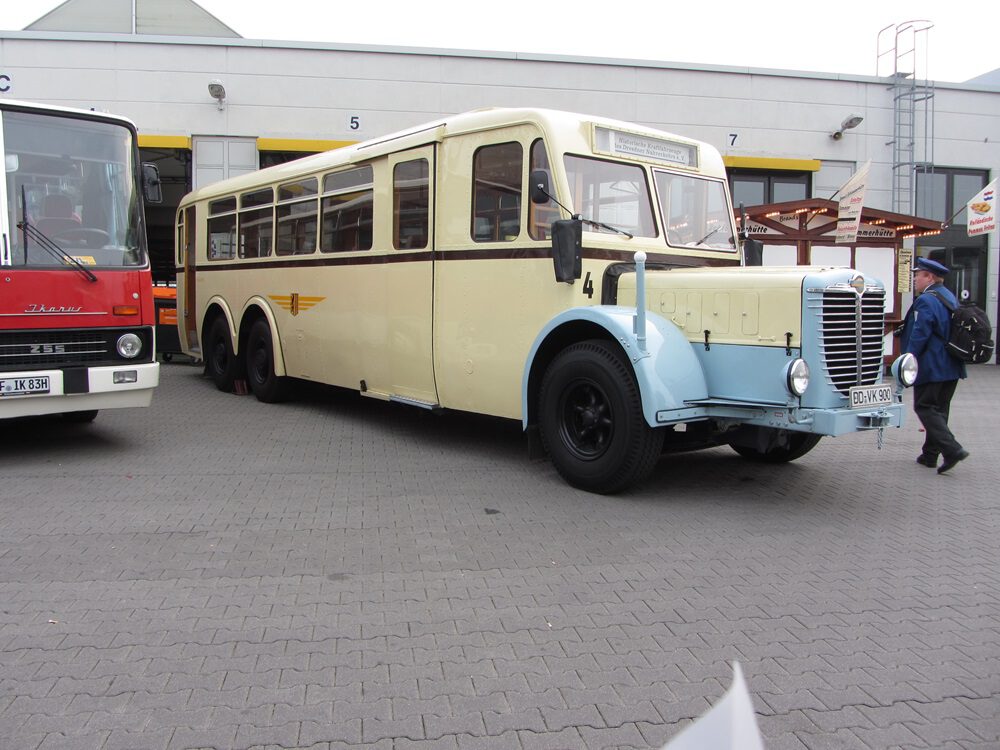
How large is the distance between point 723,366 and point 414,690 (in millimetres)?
3365

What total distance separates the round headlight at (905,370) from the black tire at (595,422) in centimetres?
192

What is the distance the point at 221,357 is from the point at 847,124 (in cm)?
1341

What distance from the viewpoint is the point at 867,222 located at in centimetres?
1495

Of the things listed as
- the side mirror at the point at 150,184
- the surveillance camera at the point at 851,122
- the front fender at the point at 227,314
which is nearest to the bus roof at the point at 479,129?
the side mirror at the point at 150,184

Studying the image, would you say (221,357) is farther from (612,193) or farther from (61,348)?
(612,193)

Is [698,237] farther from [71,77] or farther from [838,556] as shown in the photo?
[71,77]

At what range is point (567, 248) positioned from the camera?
19.8 feet

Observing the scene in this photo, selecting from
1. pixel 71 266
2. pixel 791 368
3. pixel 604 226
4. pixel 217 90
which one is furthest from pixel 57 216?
pixel 217 90

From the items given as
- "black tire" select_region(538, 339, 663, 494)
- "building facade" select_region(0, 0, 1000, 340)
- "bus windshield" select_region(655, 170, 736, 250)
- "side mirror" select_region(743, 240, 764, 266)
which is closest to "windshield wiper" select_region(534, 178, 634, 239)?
"bus windshield" select_region(655, 170, 736, 250)

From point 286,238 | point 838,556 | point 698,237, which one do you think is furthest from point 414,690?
point 286,238

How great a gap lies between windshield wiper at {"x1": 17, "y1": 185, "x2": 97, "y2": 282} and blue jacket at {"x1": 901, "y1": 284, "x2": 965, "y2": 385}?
7.08 m

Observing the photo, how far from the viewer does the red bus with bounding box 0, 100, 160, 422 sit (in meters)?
6.82

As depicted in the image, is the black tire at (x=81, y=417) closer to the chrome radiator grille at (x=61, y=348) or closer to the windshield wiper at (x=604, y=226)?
the chrome radiator grille at (x=61, y=348)

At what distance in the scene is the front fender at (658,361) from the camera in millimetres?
5500
